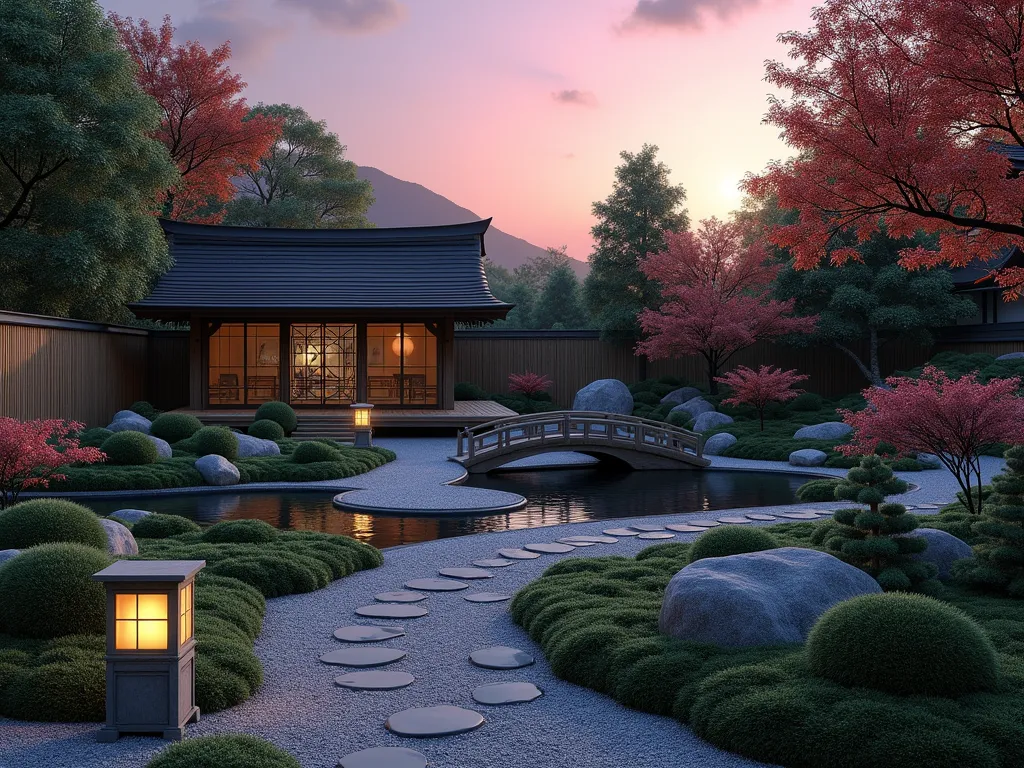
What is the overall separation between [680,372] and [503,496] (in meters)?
17.4

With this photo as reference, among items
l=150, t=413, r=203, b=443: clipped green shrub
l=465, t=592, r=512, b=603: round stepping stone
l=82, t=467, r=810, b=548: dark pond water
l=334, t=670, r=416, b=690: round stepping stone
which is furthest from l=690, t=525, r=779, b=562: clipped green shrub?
l=150, t=413, r=203, b=443: clipped green shrub

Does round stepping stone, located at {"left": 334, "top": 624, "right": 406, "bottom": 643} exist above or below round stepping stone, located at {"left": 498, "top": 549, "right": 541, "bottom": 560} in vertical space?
below

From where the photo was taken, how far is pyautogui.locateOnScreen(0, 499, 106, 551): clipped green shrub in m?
7.27

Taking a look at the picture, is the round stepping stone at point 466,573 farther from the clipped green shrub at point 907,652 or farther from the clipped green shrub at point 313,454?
the clipped green shrub at point 313,454

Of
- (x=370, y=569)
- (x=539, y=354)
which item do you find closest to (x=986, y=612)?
(x=370, y=569)

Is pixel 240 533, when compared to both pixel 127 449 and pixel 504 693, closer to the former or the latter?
pixel 504 693

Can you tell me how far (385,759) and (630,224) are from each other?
1156 inches

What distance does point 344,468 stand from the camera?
55.3 feet

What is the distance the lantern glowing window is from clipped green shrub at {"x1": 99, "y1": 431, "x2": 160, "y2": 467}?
12.4 metres

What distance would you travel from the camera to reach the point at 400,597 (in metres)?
8.10

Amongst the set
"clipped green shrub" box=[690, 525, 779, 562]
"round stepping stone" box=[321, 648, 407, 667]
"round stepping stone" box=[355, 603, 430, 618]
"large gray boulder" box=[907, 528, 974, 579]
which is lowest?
"round stepping stone" box=[321, 648, 407, 667]

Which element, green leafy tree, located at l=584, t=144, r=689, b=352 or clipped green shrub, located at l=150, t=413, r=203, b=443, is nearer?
clipped green shrub, located at l=150, t=413, r=203, b=443

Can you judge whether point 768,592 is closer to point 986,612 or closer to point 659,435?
point 986,612

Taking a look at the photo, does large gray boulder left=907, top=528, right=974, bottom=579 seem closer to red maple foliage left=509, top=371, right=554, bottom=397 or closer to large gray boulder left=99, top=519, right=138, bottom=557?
large gray boulder left=99, top=519, right=138, bottom=557
